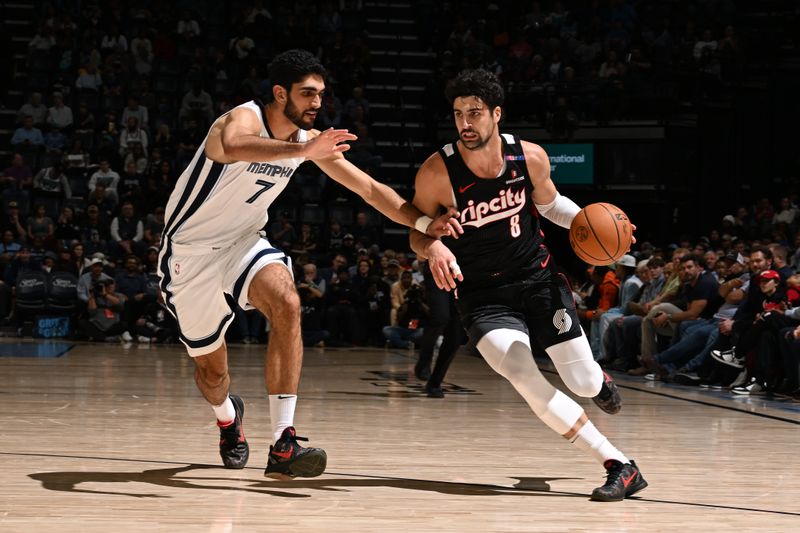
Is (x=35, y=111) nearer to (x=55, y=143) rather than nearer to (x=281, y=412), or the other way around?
(x=55, y=143)

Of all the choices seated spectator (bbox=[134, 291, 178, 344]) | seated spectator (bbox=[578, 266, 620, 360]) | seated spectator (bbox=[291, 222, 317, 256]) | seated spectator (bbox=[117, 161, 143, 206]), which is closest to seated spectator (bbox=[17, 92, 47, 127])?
seated spectator (bbox=[117, 161, 143, 206])

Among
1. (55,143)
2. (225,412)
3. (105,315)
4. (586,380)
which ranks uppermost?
(55,143)

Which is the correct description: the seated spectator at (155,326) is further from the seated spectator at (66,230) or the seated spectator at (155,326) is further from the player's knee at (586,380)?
the player's knee at (586,380)

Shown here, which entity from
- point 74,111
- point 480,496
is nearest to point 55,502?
point 480,496

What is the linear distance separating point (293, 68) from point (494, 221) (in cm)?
103

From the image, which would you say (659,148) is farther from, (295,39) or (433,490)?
(433,490)

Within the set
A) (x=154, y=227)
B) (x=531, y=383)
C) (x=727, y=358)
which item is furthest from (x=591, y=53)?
(x=531, y=383)

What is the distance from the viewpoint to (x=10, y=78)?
1884 centimetres

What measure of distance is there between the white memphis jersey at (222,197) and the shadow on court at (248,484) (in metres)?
0.99

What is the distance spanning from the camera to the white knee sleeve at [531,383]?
14.4ft

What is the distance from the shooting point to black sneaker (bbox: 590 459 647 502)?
429 centimetres

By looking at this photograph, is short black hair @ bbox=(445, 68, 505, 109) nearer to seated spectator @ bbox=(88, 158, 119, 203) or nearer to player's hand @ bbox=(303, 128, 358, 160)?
player's hand @ bbox=(303, 128, 358, 160)

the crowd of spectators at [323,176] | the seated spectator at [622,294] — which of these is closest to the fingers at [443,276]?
the crowd of spectators at [323,176]

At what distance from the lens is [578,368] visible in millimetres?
4621
